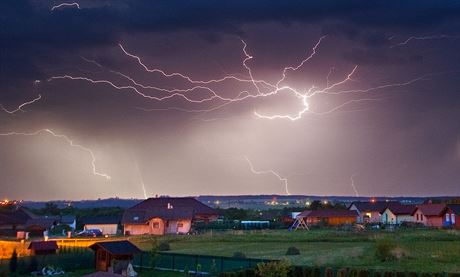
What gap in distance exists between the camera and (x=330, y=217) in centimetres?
7875

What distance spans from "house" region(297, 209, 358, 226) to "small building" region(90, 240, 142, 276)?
1742 inches

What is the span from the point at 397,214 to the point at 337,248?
40544 millimetres

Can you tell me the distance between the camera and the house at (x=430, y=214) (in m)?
69.4

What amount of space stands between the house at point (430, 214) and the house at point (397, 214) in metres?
1.90

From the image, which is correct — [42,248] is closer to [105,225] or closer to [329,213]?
[105,225]

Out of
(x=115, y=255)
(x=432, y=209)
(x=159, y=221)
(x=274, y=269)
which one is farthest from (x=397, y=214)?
(x=274, y=269)

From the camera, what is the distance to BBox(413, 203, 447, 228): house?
69444 millimetres

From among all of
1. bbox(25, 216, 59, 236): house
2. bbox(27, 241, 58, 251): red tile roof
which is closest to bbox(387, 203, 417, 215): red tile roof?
bbox(25, 216, 59, 236): house

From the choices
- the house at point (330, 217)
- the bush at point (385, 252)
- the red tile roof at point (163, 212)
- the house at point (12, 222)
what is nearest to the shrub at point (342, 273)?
the bush at point (385, 252)

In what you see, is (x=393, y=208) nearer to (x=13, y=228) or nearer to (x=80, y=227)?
(x=80, y=227)

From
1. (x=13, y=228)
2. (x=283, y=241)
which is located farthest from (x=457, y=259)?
(x=13, y=228)

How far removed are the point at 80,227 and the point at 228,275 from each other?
60827mm

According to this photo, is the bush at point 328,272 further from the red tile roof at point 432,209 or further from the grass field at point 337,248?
the red tile roof at point 432,209

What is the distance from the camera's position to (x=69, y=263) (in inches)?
1371
